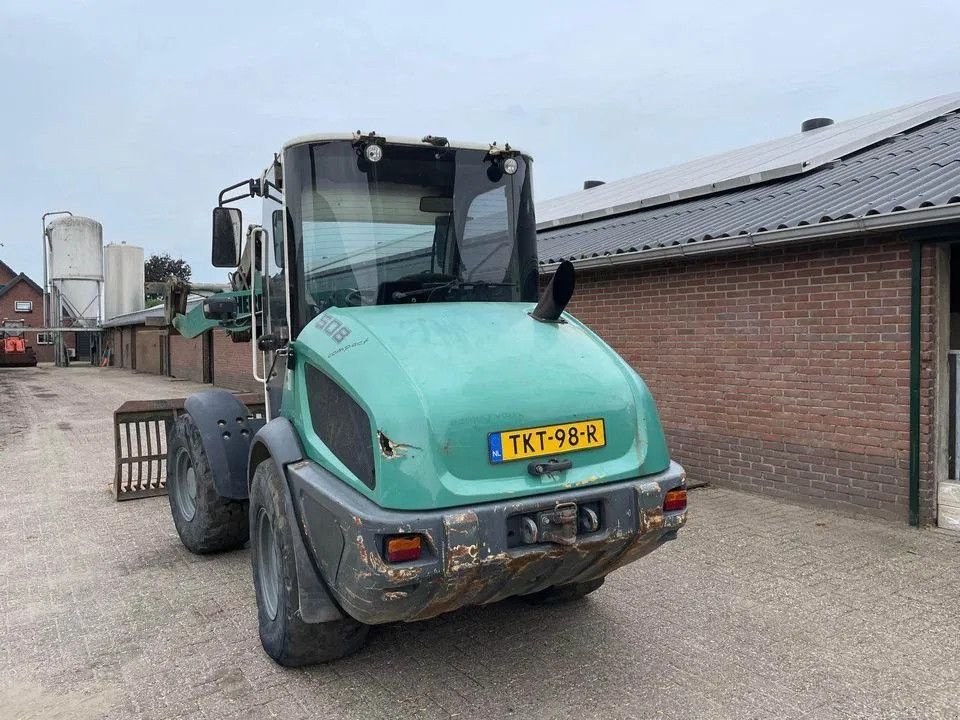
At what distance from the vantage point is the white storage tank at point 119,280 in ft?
136

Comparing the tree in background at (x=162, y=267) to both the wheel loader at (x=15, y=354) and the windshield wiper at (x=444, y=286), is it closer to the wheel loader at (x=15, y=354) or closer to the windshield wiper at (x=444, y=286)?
the wheel loader at (x=15, y=354)

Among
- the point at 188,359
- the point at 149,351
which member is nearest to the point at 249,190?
the point at 188,359

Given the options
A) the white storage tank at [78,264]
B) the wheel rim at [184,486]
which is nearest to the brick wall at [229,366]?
the wheel rim at [184,486]

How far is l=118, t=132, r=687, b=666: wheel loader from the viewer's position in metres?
2.82

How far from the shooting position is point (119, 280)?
136 ft

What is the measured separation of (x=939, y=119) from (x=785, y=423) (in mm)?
5434

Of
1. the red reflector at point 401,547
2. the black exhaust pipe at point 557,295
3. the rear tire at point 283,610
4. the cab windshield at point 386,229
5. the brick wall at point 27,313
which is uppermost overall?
the brick wall at point 27,313

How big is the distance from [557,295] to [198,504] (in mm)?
3073

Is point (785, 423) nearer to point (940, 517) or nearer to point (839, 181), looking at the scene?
point (940, 517)

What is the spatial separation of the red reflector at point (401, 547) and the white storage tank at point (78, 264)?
43212 millimetres

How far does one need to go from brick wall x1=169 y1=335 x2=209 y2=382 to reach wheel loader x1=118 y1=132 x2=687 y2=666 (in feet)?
70.7

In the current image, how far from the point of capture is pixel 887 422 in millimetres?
6016

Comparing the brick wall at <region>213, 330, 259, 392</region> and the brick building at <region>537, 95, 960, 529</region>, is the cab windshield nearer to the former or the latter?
the brick building at <region>537, 95, 960, 529</region>

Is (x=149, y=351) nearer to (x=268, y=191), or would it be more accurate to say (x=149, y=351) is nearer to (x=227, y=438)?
(x=227, y=438)
